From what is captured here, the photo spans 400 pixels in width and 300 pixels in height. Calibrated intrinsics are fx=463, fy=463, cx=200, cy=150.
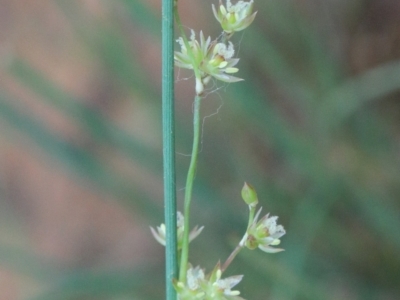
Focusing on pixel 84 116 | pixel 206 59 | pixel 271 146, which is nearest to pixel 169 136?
pixel 206 59

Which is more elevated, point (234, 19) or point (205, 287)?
point (234, 19)

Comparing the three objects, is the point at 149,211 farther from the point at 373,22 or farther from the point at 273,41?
the point at 373,22

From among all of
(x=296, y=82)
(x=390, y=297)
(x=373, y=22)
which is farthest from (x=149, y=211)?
(x=373, y=22)

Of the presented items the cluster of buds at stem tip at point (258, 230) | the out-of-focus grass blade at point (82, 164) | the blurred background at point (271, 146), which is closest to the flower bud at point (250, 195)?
the cluster of buds at stem tip at point (258, 230)

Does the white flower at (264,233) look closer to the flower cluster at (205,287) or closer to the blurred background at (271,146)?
the flower cluster at (205,287)

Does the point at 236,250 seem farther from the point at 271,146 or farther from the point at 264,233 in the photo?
the point at 271,146

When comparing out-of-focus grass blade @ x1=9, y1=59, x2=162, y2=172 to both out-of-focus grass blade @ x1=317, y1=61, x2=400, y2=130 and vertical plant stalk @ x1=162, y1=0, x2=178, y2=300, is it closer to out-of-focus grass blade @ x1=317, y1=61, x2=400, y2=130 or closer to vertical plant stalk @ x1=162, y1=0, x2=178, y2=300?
out-of-focus grass blade @ x1=317, y1=61, x2=400, y2=130

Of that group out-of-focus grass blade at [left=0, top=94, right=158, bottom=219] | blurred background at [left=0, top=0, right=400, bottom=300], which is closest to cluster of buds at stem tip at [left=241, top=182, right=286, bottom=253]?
blurred background at [left=0, top=0, right=400, bottom=300]
